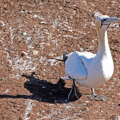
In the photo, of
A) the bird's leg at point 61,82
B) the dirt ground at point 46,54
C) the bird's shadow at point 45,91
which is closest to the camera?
the dirt ground at point 46,54

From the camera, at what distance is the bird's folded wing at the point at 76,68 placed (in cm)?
670

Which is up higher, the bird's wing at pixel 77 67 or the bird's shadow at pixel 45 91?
the bird's wing at pixel 77 67

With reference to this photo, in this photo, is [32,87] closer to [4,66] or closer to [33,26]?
[4,66]

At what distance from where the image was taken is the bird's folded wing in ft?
22.0

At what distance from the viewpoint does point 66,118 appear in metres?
6.37

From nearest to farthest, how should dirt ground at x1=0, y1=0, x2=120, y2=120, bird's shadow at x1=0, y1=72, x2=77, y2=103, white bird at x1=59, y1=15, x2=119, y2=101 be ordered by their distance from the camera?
white bird at x1=59, y1=15, x2=119, y2=101 → dirt ground at x1=0, y1=0, x2=120, y2=120 → bird's shadow at x1=0, y1=72, x2=77, y2=103

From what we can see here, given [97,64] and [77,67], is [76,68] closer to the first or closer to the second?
[77,67]

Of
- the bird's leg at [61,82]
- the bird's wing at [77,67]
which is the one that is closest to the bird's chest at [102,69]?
the bird's wing at [77,67]

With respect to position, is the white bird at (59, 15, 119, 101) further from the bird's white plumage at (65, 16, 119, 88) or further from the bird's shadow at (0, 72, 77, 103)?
the bird's shadow at (0, 72, 77, 103)

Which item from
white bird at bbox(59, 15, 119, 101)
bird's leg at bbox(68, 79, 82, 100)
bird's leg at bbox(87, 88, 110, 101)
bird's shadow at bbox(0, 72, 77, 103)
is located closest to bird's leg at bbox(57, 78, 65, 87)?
bird's shadow at bbox(0, 72, 77, 103)

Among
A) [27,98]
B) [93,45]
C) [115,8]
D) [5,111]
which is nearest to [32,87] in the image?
[27,98]

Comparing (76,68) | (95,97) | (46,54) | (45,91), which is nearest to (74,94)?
(95,97)

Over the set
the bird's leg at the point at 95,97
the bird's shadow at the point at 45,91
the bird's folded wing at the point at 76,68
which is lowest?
the bird's shadow at the point at 45,91

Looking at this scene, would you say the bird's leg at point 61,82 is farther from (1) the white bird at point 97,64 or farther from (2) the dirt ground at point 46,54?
(1) the white bird at point 97,64
